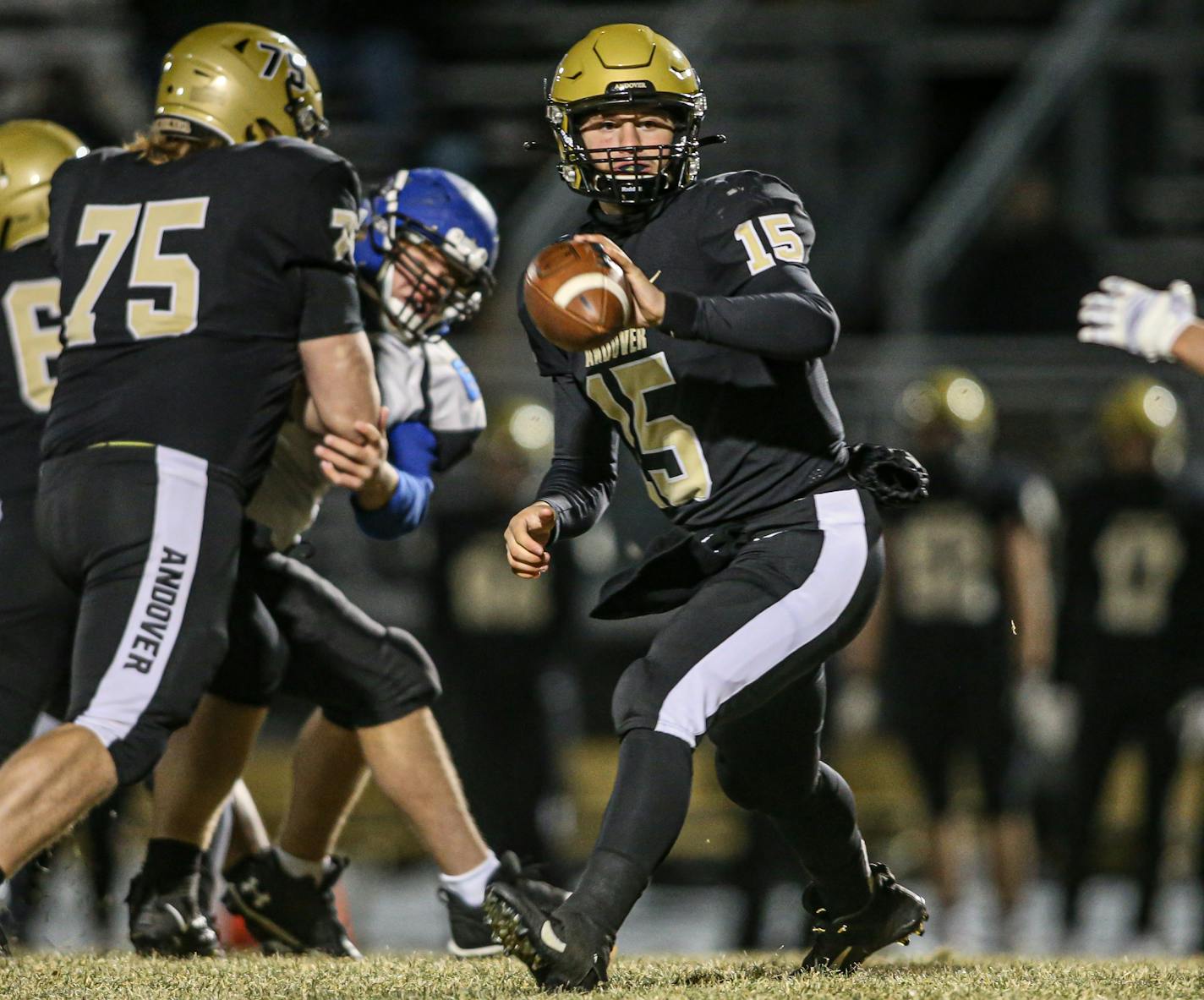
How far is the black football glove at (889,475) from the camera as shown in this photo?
3.77 metres

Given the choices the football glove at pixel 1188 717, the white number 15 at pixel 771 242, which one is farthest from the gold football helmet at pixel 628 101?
the football glove at pixel 1188 717

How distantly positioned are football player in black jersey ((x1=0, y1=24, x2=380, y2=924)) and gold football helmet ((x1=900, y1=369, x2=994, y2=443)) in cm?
435

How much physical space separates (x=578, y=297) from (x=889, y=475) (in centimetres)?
82

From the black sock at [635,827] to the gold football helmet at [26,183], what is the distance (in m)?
2.23

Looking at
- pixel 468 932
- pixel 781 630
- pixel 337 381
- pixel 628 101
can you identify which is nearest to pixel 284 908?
pixel 468 932

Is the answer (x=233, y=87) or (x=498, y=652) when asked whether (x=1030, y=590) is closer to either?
(x=498, y=652)

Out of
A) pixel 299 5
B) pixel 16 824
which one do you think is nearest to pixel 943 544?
pixel 16 824

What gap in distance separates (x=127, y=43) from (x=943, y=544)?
6.39 meters

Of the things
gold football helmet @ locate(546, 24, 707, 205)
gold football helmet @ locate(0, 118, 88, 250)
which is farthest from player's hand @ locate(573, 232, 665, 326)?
gold football helmet @ locate(0, 118, 88, 250)

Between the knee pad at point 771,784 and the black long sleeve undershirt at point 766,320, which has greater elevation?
the black long sleeve undershirt at point 766,320

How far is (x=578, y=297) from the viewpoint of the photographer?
3340 mm

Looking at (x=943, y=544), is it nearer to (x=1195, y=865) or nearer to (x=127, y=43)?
(x=1195, y=865)

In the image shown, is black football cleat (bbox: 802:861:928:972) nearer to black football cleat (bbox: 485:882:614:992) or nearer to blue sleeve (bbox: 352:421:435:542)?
black football cleat (bbox: 485:882:614:992)

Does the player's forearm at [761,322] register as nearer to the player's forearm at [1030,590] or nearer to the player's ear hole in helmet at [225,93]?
the player's ear hole in helmet at [225,93]
